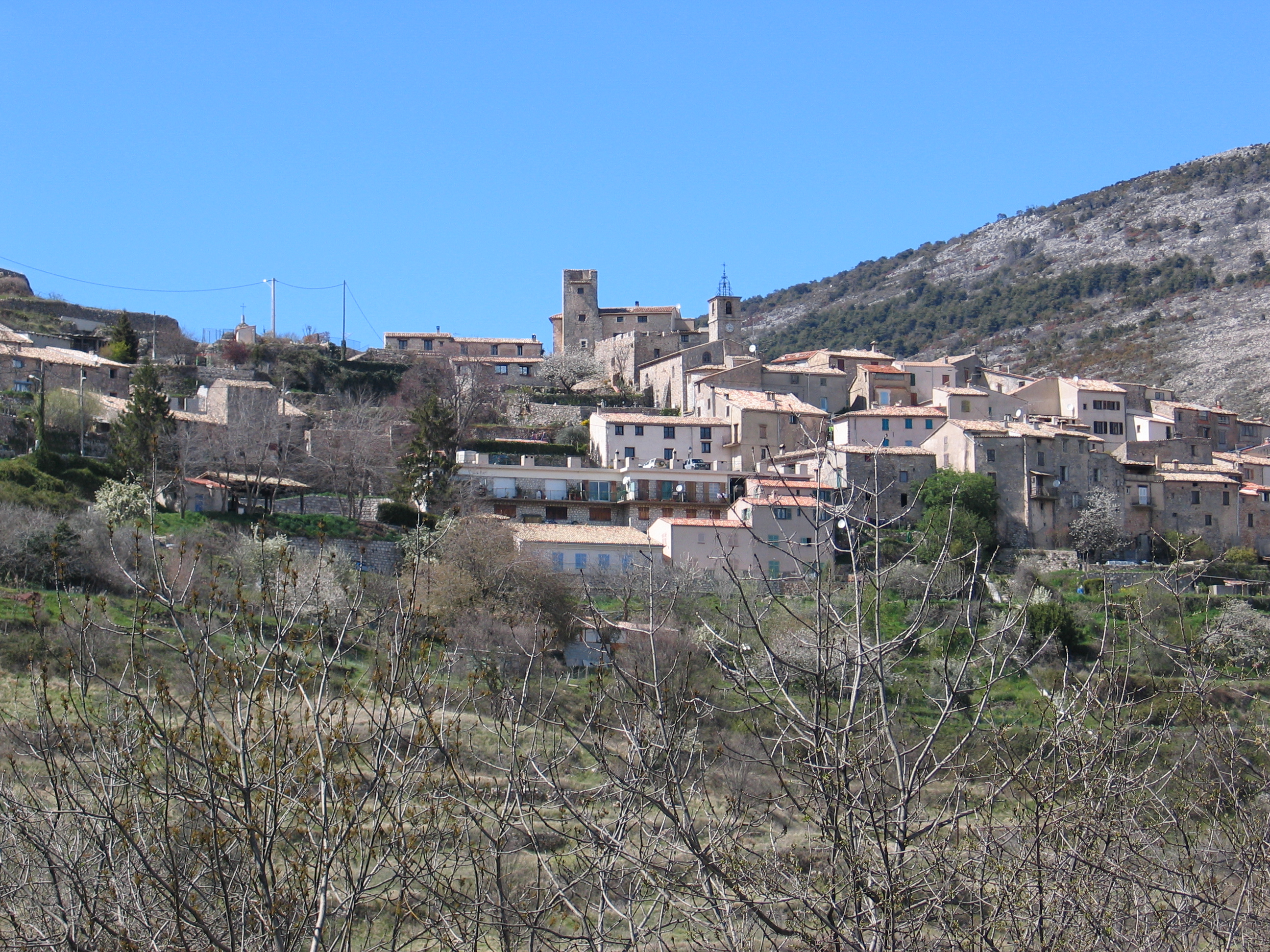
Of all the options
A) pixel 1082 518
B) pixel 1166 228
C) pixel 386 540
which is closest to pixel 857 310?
pixel 1166 228

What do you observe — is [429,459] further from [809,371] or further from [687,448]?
[809,371]

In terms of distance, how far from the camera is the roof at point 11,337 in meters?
57.1

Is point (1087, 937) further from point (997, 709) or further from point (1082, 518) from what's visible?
point (1082, 518)

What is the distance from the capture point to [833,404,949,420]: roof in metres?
53.0

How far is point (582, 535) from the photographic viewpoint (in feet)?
143

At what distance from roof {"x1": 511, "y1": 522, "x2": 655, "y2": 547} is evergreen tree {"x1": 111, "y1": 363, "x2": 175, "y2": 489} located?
1101 cm

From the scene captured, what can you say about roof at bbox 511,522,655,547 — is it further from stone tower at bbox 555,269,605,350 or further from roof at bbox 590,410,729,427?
stone tower at bbox 555,269,605,350

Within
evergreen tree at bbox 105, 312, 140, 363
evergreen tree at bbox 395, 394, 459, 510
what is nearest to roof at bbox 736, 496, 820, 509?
evergreen tree at bbox 395, 394, 459, 510

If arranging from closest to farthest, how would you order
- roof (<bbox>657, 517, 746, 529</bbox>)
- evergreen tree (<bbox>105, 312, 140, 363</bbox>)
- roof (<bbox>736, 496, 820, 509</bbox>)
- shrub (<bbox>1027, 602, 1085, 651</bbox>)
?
shrub (<bbox>1027, 602, 1085, 651</bbox>) < roof (<bbox>736, 496, 820, 509</bbox>) < roof (<bbox>657, 517, 746, 529</bbox>) < evergreen tree (<bbox>105, 312, 140, 363</bbox>)

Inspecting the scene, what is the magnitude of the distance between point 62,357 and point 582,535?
982 inches

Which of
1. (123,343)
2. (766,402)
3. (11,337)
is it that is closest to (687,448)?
(766,402)

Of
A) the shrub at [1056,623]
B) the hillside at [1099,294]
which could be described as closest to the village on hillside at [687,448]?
A: the shrub at [1056,623]

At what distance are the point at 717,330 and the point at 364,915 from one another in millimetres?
48824

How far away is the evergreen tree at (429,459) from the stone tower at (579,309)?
2167cm
